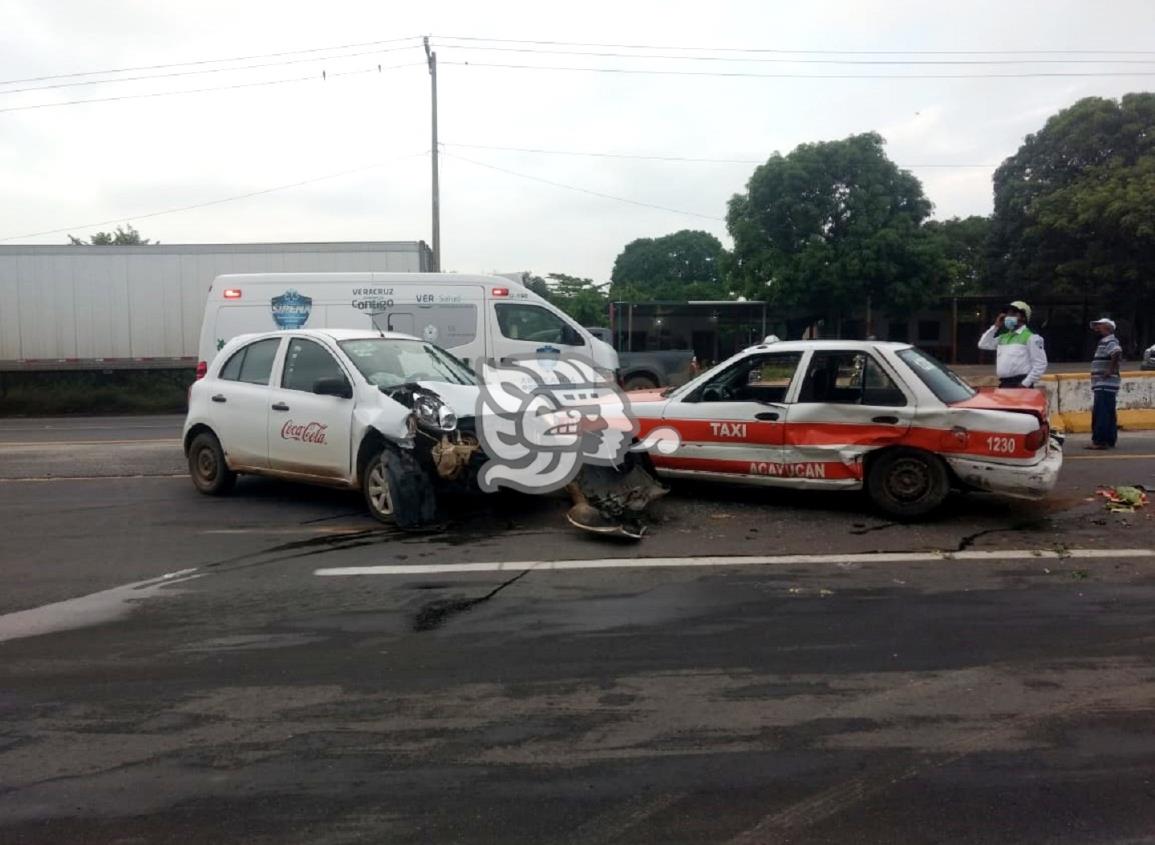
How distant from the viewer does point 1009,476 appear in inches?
283

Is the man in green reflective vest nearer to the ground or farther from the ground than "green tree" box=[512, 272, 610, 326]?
nearer to the ground

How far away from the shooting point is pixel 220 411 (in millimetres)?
9062

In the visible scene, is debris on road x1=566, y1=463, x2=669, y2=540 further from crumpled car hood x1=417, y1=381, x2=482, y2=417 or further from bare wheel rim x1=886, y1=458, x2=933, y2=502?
bare wheel rim x1=886, y1=458, x2=933, y2=502

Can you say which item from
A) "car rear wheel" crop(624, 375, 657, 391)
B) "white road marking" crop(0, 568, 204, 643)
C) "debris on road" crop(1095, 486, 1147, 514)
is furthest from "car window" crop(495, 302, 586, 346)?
"white road marking" crop(0, 568, 204, 643)

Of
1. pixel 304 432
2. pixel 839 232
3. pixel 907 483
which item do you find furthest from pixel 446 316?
pixel 839 232

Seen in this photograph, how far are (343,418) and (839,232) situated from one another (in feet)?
94.4

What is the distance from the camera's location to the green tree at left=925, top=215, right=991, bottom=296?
4091cm

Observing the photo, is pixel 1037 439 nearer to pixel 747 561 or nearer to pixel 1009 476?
pixel 1009 476

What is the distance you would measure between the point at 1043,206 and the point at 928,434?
34.0 meters

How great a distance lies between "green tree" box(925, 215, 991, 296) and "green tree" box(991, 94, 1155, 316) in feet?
3.82

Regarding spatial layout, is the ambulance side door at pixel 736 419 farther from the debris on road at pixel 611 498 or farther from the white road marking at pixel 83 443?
A: the white road marking at pixel 83 443

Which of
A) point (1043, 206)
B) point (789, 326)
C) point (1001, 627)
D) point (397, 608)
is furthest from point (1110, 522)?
point (1043, 206)

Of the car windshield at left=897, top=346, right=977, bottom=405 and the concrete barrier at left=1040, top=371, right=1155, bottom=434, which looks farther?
the concrete barrier at left=1040, top=371, right=1155, bottom=434

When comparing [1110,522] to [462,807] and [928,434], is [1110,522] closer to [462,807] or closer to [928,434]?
[928,434]
